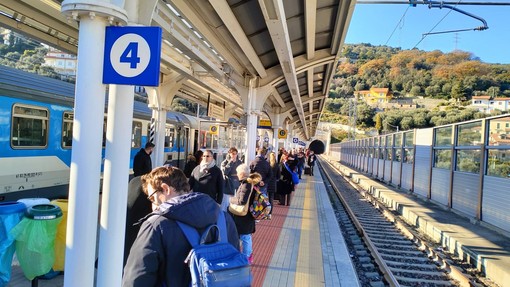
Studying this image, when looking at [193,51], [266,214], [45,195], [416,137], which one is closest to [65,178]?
[45,195]

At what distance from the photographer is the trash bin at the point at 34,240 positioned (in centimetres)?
404

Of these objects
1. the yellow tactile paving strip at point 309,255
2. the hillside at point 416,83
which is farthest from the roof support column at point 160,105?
the hillside at point 416,83

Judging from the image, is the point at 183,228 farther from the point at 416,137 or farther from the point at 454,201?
the point at 416,137

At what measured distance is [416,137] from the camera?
17.3 metres

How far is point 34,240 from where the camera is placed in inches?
159

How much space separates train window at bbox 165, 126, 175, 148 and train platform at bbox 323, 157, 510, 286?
9690 millimetres

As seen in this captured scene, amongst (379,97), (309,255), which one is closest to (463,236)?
(309,255)

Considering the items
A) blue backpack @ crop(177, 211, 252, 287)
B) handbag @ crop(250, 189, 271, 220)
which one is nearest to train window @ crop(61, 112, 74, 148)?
handbag @ crop(250, 189, 271, 220)

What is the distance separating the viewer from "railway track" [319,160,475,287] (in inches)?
266

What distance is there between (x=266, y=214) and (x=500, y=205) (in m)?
6.88

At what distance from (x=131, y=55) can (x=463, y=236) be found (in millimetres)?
8718

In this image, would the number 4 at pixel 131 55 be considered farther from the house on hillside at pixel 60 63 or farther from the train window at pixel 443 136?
the house on hillside at pixel 60 63

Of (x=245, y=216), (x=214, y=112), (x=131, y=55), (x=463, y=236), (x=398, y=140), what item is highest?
(x=214, y=112)

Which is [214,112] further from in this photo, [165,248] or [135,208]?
[165,248]
